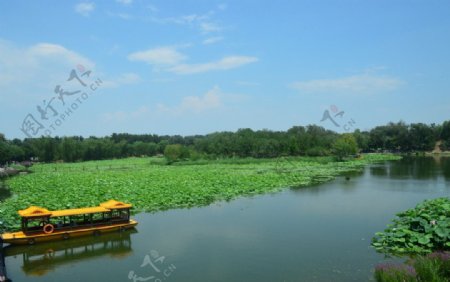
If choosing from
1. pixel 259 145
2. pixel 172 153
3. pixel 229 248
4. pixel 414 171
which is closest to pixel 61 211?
pixel 229 248

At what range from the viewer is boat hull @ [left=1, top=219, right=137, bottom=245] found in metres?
10.7

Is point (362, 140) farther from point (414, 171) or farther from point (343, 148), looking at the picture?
point (414, 171)

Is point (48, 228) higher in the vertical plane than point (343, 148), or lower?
lower

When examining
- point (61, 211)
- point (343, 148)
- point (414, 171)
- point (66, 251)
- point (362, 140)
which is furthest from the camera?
point (362, 140)

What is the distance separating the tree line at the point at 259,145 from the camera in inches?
2054

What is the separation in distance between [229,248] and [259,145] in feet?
149

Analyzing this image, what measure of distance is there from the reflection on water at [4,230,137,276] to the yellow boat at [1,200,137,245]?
21 cm

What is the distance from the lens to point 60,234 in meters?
11.3

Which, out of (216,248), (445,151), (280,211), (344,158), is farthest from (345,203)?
(445,151)

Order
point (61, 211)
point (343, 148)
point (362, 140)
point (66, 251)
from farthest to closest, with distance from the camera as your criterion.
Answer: point (362, 140)
point (343, 148)
point (61, 211)
point (66, 251)

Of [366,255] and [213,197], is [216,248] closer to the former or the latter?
[366,255]

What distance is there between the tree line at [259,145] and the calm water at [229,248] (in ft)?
111

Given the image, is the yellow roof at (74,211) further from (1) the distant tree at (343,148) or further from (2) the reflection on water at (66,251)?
(1) the distant tree at (343,148)

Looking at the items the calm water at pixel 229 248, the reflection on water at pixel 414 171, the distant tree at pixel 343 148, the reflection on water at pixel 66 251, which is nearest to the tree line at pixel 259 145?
the distant tree at pixel 343 148
